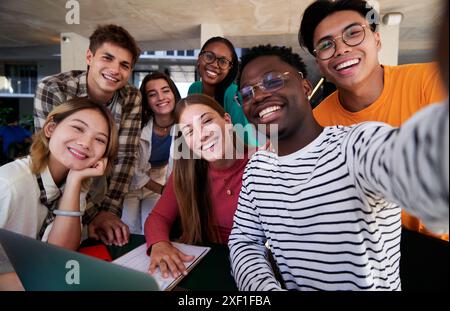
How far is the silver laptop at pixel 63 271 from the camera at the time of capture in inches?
16.0

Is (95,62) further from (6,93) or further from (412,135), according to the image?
(6,93)

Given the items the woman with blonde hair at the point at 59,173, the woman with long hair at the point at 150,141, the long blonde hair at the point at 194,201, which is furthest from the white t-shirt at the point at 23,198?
the woman with long hair at the point at 150,141

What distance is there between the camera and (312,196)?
1.87 ft

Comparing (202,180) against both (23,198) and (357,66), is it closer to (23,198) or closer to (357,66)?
(23,198)

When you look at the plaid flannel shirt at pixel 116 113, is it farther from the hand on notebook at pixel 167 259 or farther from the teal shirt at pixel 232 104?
the hand on notebook at pixel 167 259

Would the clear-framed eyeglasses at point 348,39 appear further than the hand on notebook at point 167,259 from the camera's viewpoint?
Yes

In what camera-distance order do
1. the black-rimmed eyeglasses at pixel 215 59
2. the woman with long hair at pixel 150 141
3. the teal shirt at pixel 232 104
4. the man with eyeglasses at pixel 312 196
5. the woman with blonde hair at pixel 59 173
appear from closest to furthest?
the man with eyeglasses at pixel 312 196 < the woman with blonde hair at pixel 59 173 < the teal shirt at pixel 232 104 < the black-rimmed eyeglasses at pixel 215 59 < the woman with long hair at pixel 150 141

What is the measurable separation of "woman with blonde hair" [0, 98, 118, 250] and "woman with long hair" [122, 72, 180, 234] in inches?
30.2

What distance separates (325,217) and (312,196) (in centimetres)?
5

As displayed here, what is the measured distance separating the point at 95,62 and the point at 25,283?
1.06 meters

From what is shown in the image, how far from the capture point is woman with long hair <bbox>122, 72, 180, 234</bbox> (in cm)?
175

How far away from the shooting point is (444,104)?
0.21m

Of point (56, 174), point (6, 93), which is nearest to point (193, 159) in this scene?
point (56, 174)

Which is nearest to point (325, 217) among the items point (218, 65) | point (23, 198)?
point (23, 198)
